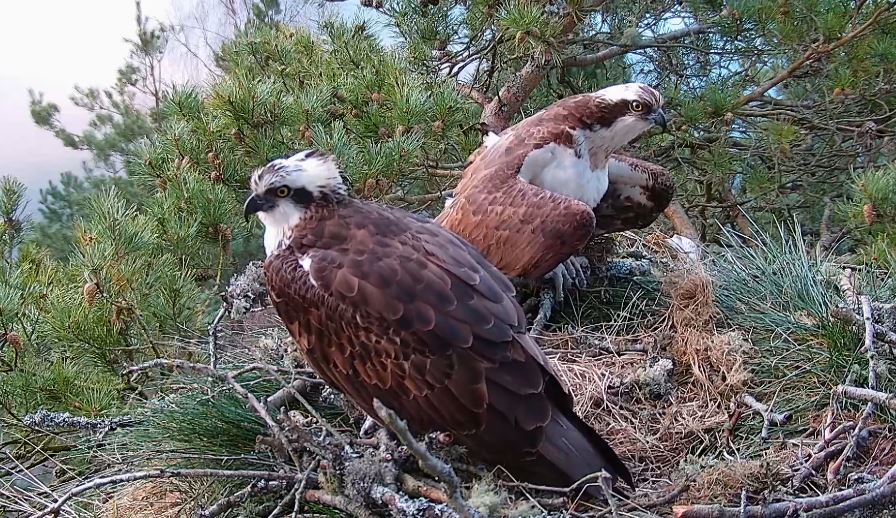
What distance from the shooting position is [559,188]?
7.55 feet

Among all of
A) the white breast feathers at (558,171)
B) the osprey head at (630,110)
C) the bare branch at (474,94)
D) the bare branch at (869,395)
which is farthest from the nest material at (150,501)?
the bare branch at (474,94)

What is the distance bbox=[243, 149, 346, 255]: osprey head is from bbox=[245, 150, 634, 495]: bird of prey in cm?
11

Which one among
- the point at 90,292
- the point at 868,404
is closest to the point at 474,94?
the point at 90,292

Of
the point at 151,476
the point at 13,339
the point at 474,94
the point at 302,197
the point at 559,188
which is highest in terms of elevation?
the point at 474,94

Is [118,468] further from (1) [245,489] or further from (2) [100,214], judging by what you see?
(2) [100,214]

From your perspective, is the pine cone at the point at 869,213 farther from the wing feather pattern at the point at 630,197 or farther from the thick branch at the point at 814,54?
the thick branch at the point at 814,54

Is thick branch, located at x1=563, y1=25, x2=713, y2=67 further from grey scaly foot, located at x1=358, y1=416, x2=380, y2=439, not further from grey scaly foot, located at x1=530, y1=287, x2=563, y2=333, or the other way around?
grey scaly foot, located at x1=358, y1=416, x2=380, y2=439

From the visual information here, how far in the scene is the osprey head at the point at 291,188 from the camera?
1.74m

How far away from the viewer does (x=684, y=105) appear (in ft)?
10.6

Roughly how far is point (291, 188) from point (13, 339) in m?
0.96

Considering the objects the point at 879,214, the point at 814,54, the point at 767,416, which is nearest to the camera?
the point at 767,416

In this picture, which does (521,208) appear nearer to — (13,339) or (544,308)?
(544,308)

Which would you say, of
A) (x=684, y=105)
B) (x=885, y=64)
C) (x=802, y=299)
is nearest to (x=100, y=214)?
(x=802, y=299)

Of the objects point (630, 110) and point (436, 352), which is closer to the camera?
point (436, 352)
